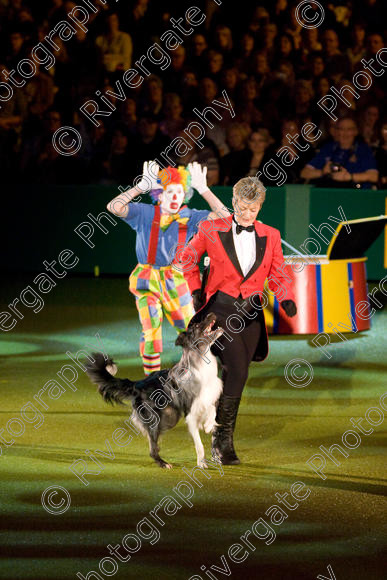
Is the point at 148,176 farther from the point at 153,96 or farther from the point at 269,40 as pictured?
the point at 269,40

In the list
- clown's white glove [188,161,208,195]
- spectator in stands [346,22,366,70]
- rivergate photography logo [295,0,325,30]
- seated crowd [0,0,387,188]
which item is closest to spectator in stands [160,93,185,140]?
seated crowd [0,0,387,188]

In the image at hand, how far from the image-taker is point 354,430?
8.25 m

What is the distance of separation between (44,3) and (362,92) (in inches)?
209

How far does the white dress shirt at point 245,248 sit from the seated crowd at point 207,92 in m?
7.37

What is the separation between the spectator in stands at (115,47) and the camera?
1623 cm

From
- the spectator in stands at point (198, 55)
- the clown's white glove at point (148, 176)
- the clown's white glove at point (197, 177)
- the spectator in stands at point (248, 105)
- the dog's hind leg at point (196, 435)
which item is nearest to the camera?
the dog's hind leg at point (196, 435)

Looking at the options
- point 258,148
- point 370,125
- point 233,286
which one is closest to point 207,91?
point 258,148

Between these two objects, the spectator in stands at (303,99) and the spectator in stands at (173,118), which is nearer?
the spectator in stands at (303,99)

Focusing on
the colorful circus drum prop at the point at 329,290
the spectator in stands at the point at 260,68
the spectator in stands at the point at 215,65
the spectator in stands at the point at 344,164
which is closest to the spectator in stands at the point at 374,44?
the spectator in stands at the point at 260,68

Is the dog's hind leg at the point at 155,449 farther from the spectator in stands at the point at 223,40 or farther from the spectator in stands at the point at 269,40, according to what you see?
the spectator in stands at the point at 223,40

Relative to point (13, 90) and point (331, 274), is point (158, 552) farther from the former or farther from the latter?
point (13, 90)

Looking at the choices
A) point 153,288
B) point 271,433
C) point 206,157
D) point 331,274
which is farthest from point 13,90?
point 271,433

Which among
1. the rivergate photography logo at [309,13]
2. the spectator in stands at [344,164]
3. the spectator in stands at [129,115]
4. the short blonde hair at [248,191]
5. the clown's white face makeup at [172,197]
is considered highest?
the rivergate photography logo at [309,13]

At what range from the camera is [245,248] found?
7234 millimetres
